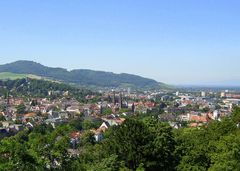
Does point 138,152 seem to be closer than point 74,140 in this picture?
Yes

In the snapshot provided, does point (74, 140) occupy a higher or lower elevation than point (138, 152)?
lower

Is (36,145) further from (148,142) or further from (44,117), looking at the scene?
(44,117)

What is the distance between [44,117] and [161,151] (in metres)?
91.9

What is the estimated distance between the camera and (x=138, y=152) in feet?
88.9

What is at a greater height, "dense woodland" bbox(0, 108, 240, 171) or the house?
"dense woodland" bbox(0, 108, 240, 171)

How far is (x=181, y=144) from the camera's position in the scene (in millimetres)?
30016

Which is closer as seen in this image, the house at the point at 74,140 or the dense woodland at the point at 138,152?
the dense woodland at the point at 138,152

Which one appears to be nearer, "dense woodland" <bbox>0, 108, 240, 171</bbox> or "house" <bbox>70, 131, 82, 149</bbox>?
"dense woodland" <bbox>0, 108, 240, 171</bbox>

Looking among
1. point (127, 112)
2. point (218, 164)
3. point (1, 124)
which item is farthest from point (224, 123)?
point (127, 112)

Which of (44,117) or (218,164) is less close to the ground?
(218,164)

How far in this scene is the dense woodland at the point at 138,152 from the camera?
15.3m

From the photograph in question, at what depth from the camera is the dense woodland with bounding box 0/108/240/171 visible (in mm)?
15305

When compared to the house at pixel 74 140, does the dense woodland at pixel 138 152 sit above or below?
above

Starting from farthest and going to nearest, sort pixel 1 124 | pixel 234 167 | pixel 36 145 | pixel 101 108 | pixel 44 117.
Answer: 1. pixel 101 108
2. pixel 44 117
3. pixel 1 124
4. pixel 234 167
5. pixel 36 145
